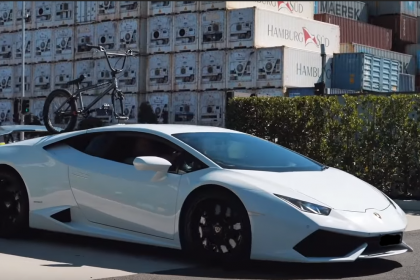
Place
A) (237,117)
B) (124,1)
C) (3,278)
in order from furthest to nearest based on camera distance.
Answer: (124,1), (237,117), (3,278)

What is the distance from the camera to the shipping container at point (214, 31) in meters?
37.9

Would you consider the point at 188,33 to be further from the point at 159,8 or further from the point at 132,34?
the point at 132,34

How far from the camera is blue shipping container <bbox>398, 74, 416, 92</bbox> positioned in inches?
1689

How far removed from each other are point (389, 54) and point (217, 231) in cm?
3988

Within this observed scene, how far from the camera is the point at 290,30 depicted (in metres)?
39.4

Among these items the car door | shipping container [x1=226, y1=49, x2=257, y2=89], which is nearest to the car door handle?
the car door

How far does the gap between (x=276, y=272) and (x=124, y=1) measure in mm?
36588

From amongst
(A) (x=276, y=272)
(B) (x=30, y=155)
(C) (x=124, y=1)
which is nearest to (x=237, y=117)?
(B) (x=30, y=155)

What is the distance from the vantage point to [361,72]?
3769 centimetres

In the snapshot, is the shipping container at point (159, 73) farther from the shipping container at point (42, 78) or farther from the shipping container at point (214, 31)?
the shipping container at point (42, 78)

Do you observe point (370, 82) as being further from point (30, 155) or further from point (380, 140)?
point (30, 155)

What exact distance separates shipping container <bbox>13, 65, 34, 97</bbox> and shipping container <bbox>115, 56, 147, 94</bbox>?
22.6 feet

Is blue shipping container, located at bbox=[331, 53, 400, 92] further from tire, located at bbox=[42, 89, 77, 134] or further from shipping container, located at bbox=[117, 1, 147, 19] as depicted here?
tire, located at bbox=[42, 89, 77, 134]

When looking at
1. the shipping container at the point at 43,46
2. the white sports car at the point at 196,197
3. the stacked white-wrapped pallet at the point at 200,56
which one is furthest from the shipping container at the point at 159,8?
the white sports car at the point at 196,197
